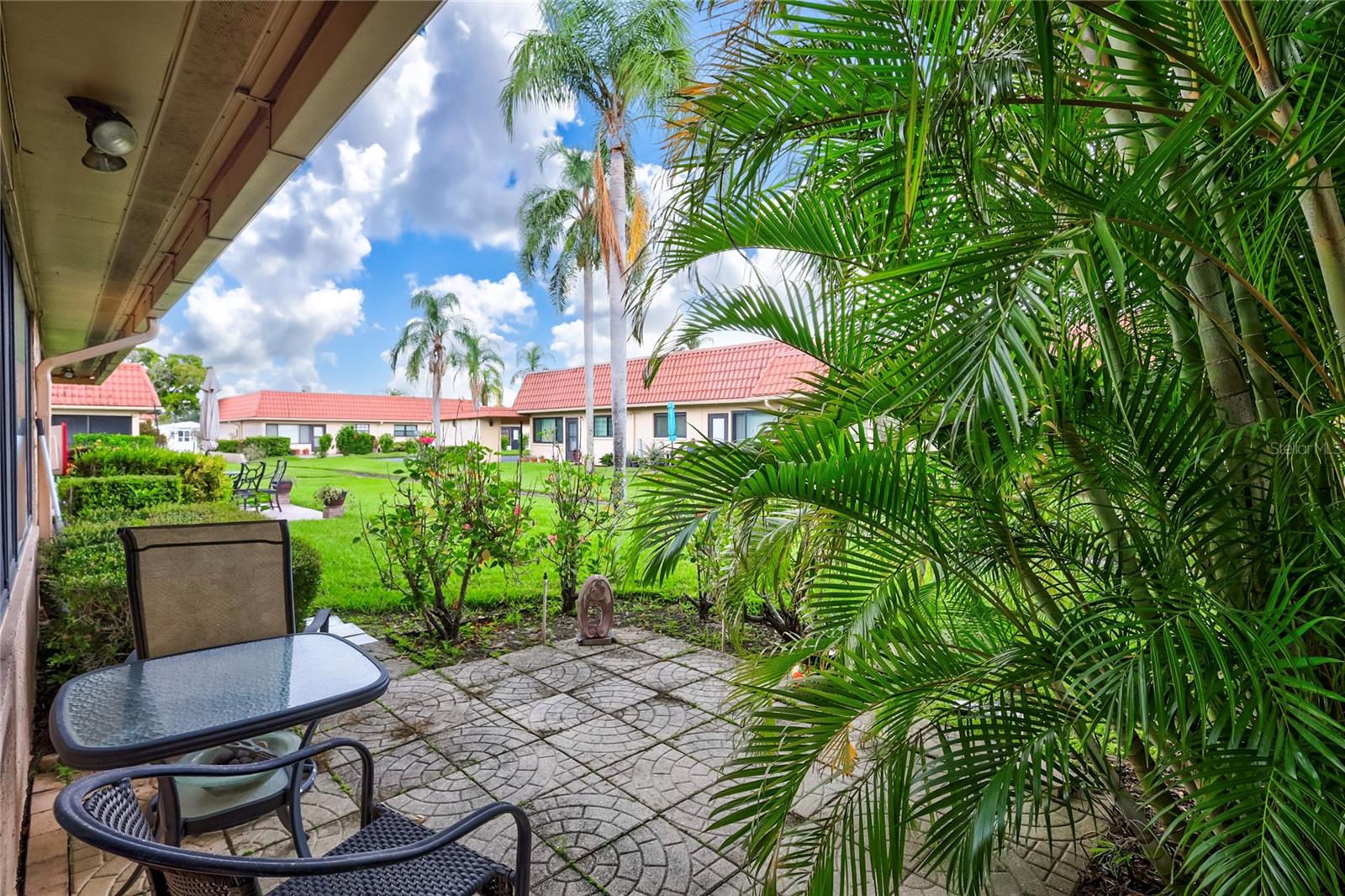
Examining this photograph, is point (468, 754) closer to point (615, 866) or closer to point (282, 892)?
point (615, 866)

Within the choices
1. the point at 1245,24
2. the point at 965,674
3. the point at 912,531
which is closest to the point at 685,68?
the point at 1245,24

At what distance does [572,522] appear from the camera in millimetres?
5445

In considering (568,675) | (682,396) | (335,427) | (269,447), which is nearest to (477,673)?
(568,675)

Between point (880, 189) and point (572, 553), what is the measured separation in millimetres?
4165

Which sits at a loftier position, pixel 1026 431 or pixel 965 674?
pixel 1026 431

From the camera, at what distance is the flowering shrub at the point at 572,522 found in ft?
17.8

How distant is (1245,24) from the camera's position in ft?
4.07

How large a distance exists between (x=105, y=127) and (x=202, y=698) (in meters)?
1.81

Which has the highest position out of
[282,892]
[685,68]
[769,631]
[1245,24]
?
[685,68]

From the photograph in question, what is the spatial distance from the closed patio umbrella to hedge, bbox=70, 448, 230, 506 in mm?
6379

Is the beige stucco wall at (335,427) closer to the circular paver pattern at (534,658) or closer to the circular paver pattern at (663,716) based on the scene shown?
the circular paver pattern at (534,658)

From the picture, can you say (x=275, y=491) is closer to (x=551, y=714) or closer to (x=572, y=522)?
(x=572, y=522)

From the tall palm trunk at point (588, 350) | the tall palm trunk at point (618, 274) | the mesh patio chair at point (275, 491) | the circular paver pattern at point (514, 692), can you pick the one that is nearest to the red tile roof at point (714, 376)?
the tall palm trunk at point (588, 350)

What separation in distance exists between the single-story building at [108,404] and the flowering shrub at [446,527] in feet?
65.0
